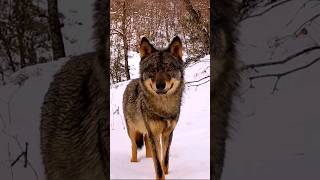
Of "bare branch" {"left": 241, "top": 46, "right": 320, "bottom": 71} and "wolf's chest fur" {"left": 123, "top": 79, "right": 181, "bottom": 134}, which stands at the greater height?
"bare branch" {"left": 241, "top": 46, "right": 320, "bottom": 71}

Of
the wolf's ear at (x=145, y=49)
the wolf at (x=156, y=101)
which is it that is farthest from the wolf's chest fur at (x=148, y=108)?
the wolf's ear at (x=145, y=49)

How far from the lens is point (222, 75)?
4.74 ft

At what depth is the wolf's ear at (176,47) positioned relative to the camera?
1479 millimetres

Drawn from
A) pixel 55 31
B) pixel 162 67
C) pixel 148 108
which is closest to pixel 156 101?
pixel 148 108

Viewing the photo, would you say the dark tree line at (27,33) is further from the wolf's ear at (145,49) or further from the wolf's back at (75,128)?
the wolf's ear at (145,49)

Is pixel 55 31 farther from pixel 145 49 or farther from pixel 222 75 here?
pixel 222 75

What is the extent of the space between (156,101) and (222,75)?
0.27 m

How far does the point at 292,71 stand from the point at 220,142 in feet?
1.14

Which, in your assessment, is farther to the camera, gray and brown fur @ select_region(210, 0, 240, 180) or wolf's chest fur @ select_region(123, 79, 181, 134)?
wolf's chest fur @ select_region(123, 79, 181, 134)

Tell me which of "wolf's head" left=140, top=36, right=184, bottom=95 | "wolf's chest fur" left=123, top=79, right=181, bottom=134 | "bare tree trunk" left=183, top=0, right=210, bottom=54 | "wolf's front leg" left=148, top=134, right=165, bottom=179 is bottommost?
"wolf's front leg" left=148, top=134, right=165, bottom=179

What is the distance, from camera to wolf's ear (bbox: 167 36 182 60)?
4.85 feet

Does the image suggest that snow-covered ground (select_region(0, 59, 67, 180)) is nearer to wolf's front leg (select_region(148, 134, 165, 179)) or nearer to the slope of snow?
wolf's front leg (select_region(148, 134, 165, 179))

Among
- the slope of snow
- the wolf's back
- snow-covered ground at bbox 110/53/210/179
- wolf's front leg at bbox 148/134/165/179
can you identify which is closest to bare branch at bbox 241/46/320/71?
the slope of snow

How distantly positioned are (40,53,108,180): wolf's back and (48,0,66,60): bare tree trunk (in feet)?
0.17
